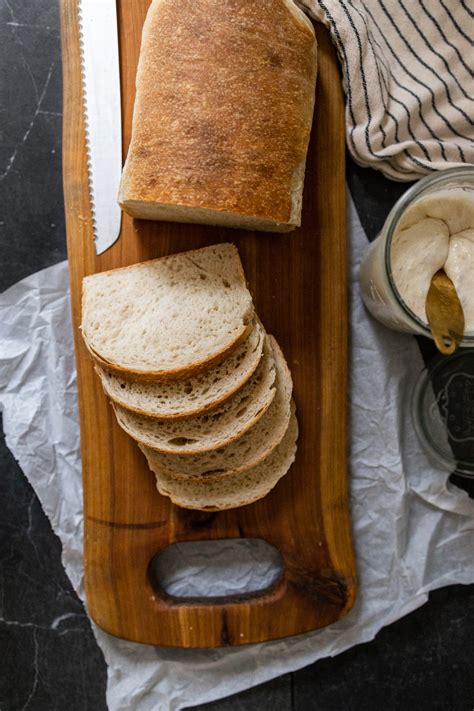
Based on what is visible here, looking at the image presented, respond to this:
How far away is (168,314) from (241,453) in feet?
1.31

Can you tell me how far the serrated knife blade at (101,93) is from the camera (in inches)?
61.6

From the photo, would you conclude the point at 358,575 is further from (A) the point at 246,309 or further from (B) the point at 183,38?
(B) the point at 183,38

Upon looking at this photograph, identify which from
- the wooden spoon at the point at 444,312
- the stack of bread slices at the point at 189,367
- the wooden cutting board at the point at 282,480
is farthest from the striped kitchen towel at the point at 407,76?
the stack of bread slices at the point at 189,367

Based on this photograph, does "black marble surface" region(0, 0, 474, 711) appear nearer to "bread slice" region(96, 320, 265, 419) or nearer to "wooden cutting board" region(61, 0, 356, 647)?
"wooden cutting board" region(61, 0, 356, 647)

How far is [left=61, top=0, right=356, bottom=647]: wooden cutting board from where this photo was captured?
1.62 metres

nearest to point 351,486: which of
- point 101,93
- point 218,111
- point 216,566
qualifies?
point 216,566

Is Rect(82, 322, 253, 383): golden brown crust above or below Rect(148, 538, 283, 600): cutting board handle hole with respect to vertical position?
above

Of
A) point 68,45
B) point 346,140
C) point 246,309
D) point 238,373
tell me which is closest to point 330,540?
A: point 238,373

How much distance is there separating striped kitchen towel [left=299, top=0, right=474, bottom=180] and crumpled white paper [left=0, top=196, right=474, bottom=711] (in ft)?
0.70

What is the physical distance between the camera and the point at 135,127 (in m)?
1.44

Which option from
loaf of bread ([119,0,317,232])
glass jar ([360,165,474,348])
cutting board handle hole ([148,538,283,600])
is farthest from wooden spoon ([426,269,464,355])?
cutting board handle hole ([148,538,283,600])

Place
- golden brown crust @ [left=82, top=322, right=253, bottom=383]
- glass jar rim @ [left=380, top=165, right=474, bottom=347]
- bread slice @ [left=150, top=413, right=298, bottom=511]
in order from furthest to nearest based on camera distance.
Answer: bread slice @ [left=150, top=413, right=298, bottom=511] < golden brown crust @ [left=82, top=322, right=253, bottom=383] < glass jar rim @ [left=380, top=165, right=474, bottom=347]

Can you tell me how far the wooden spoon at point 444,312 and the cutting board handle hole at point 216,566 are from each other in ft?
2.53

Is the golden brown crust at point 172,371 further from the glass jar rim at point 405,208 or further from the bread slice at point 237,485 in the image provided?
the glass jar rim at point 405,208
